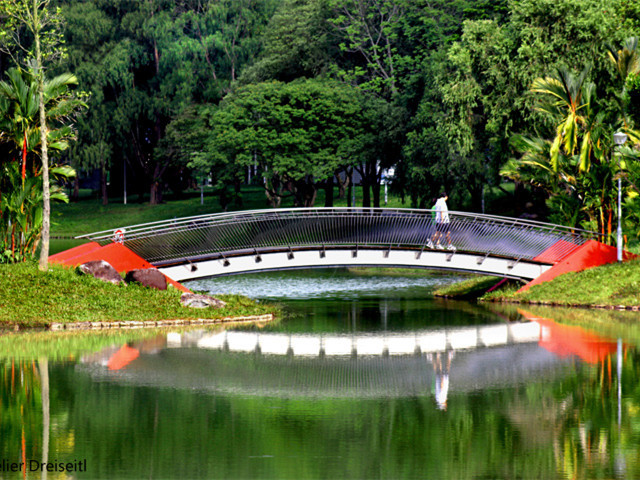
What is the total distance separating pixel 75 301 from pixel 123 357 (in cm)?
615

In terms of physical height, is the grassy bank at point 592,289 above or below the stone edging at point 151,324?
above

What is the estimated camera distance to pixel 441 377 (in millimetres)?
17000

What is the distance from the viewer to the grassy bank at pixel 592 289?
94.2 ft

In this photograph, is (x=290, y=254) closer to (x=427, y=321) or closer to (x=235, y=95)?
(x=427, y=321)

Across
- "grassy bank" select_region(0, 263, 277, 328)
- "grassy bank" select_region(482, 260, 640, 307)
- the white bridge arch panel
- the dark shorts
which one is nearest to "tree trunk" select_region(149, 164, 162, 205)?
the dark shorts

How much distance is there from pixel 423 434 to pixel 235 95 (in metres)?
55.8

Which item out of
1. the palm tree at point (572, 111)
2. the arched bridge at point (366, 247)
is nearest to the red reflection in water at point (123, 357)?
the arched bridge at point (366, 247)

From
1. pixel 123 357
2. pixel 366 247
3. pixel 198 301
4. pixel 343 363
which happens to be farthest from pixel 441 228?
pixel 123 357

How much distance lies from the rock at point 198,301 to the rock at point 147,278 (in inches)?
29.9

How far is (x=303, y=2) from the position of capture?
6888cm

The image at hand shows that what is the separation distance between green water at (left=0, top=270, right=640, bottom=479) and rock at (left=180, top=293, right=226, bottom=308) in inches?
107

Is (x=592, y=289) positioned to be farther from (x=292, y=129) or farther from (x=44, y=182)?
(x=292, y=129)

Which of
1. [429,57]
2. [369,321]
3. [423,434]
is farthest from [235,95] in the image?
[423,434]

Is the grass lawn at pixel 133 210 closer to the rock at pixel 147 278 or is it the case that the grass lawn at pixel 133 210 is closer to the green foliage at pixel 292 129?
the green foliage at pixel 292 129
